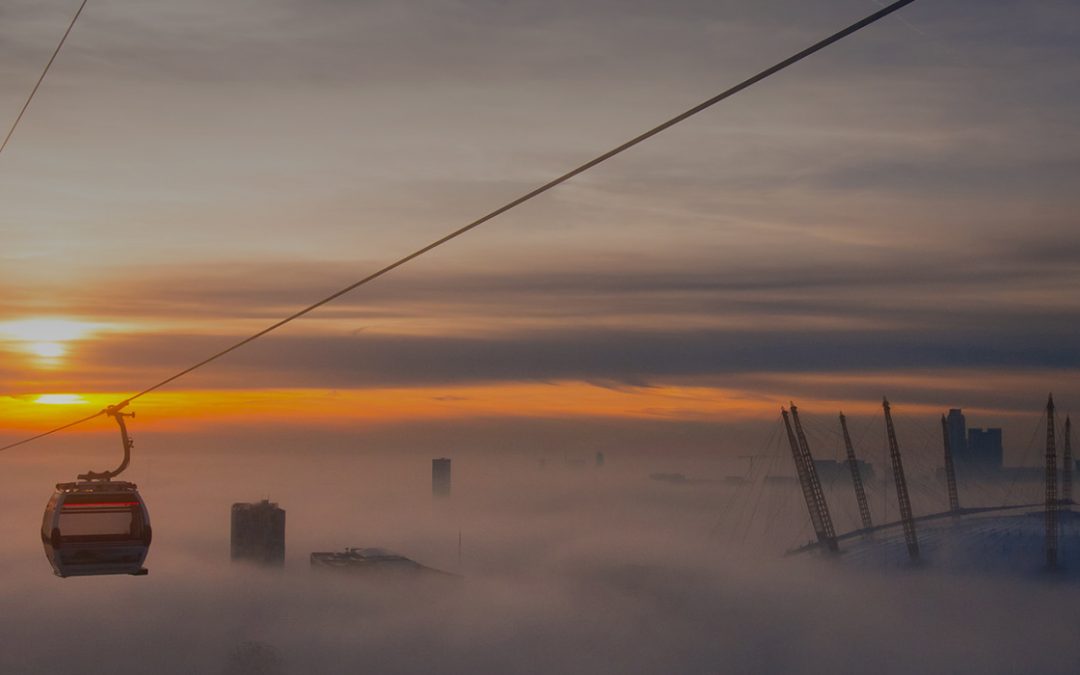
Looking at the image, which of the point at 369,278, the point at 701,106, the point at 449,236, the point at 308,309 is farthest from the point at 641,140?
the point at 308,309

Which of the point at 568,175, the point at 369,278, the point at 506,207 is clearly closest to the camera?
the point at 568,175

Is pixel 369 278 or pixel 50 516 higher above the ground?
pixel 369 278

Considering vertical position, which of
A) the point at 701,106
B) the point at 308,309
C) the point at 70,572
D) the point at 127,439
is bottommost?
the point at 70,572

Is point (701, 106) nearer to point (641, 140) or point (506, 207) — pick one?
point (641, 140)

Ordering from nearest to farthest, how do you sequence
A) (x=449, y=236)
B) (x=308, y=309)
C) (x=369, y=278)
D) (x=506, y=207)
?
(x=506, y=207) → (x=449, y=236) → (x=369, y=278) → (x=308, y=309)

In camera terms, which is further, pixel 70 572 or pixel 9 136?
pixel 9 136

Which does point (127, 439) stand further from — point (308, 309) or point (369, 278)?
point (369, 278)
